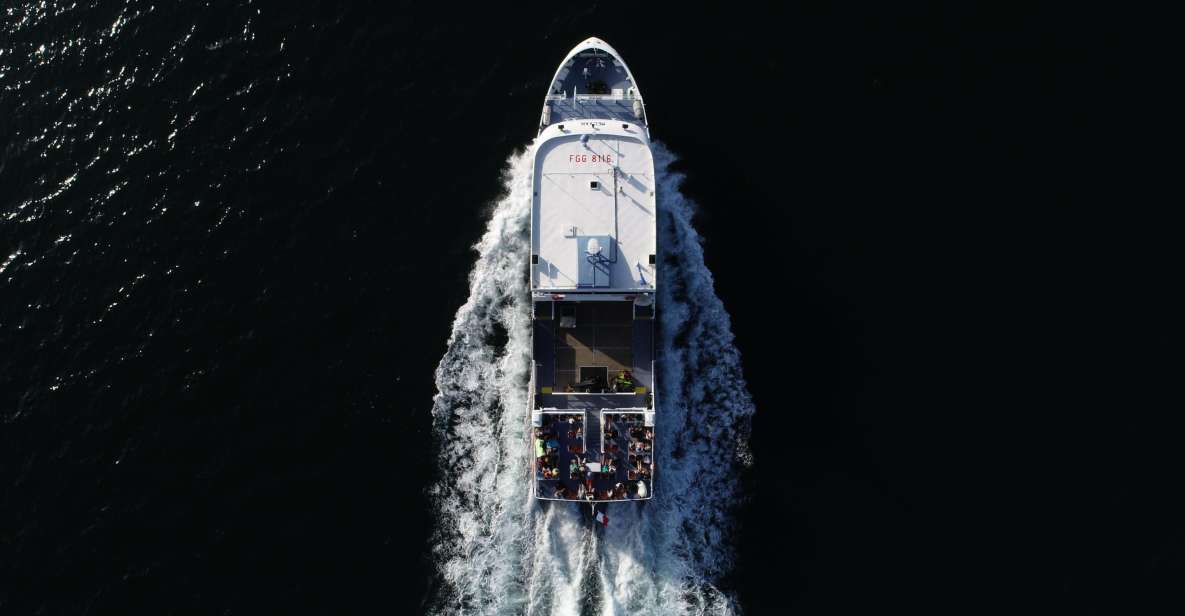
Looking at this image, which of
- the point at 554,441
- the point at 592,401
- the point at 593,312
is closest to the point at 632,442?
the point at 592,401

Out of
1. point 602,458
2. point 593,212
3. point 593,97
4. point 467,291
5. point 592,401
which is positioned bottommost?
point 602,458

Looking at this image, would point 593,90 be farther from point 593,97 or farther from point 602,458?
point 602,458

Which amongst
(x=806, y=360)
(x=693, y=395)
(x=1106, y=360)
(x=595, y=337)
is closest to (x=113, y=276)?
(x=595, y=337)

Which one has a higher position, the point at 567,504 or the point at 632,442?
the point at 632,442

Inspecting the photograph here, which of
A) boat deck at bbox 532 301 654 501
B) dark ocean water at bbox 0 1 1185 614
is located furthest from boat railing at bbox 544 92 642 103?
boat deck at bbox 532 301 654 501

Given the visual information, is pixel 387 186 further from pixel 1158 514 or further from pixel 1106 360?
pixel 1158 514

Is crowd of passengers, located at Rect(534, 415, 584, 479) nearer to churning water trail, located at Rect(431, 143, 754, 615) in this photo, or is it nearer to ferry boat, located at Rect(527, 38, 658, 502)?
ferry boat, located at Rect(527, 38, 658, 502)
